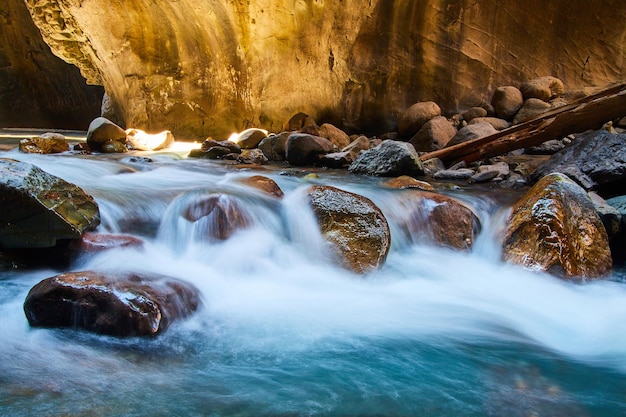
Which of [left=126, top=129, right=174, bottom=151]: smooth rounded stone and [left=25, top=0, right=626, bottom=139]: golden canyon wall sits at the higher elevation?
[left=25, top=0, right=626, bottom=139]: golden canyon wall

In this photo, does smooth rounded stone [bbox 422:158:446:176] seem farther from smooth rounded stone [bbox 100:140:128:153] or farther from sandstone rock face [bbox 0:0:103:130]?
sandstone rock face [bbox 0:0:103:130]

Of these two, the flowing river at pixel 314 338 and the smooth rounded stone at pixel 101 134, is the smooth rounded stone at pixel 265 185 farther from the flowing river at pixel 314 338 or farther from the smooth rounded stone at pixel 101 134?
the smooth rounded stone at pixel 101 134

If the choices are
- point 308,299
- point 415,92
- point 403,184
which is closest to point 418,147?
point 415,92

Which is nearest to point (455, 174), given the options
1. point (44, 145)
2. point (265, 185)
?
point (265, 185)

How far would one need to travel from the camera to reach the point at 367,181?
18.1ft

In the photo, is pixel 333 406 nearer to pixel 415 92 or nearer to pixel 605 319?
pixel 605 319

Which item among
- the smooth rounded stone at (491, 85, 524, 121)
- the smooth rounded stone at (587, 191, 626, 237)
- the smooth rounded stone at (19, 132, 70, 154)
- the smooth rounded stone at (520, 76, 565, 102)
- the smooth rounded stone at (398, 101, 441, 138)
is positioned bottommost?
the smooth rounded stone at (19, 132, 70, 154)

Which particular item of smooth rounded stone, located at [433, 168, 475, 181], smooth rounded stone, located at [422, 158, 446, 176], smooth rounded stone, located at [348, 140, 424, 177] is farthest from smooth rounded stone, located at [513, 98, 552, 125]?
smooth rounded stone, located at [348, 140, 424, 177]

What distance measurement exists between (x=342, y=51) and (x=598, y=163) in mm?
5814

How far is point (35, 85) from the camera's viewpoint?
19984mm

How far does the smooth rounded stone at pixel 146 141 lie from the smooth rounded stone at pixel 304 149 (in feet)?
10.6

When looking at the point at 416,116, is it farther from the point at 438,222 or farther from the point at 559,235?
the point at 559,235

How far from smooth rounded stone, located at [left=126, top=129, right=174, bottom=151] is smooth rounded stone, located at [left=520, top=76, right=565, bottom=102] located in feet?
24.6

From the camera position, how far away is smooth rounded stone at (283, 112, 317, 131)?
9625 mm
